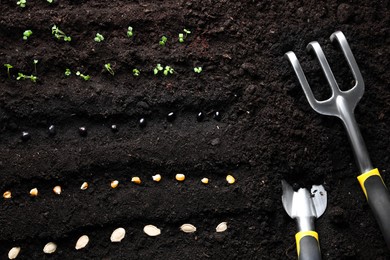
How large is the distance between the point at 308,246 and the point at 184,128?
59 cm

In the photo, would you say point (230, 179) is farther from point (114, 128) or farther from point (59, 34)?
point (59, 34)

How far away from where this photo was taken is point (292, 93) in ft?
6.07

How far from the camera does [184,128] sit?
1856mm

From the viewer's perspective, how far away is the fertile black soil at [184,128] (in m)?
1.74

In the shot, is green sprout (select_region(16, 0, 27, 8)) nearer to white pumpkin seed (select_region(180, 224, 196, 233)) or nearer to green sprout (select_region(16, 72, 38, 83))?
green sprout (select_region(16, 72, 38, 83))

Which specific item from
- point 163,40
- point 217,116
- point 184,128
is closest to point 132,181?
point 184,128

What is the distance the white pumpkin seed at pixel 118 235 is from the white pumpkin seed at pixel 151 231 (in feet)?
0.25

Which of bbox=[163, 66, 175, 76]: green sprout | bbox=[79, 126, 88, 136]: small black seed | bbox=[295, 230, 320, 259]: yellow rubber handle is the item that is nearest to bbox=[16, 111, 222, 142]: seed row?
bbox=[79, 126, 88, 136]: small black seed

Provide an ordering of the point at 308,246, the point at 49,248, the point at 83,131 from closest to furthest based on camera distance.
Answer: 1. the point at 308,246
2. the point at 49,248
3. the point at 83,131

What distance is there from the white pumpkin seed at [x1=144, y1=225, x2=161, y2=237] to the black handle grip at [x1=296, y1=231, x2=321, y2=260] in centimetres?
47

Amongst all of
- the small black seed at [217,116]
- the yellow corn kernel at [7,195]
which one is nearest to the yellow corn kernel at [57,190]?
the yellow corn kernel at [7,195]

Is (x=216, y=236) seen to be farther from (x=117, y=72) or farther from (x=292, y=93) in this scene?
(x=117, y=72)

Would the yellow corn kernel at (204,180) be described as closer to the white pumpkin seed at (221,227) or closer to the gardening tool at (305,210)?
the white pumpkin seed at (221,227)

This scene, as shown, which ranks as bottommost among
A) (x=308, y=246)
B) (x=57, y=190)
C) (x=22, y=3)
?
(x=308, y=246)
